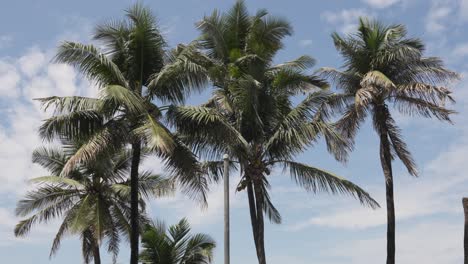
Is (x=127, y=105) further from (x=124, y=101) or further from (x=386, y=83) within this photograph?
(x=386, y=83)

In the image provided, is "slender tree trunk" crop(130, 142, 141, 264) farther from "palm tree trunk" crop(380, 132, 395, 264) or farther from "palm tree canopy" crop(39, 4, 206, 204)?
"palm tree trunk" crop(380, 132, 395, 264)

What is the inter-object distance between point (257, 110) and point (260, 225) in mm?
4214

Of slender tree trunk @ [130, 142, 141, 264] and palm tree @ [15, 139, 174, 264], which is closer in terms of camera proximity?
slender tree trunk @ [130, 142, 141, 264]

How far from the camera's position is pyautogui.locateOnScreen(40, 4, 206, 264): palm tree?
19.0 metres

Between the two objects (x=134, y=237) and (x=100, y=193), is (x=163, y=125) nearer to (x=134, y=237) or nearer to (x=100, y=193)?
(x=134, y=237)

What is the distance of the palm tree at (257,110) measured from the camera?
2262 cm

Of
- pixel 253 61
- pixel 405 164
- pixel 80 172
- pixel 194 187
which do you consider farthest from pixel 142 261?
pixel 405 164

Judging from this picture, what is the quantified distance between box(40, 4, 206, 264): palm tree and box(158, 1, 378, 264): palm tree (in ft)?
3.61

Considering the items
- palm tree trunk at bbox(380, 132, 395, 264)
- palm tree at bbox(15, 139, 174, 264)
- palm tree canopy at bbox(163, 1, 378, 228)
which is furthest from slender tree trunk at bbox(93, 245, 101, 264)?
palm tree trunk at bbox(380, 132, 395, 264)

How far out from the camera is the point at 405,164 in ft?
85.8

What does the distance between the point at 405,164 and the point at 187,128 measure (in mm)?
9907

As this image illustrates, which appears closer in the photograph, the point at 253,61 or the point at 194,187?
the point at 194,187

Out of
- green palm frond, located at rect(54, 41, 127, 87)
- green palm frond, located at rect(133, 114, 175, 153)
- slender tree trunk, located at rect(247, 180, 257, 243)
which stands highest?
green palm frond, located at rect(54, 41, 127, 87)

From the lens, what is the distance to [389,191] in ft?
81.4
